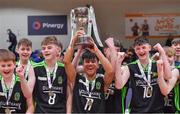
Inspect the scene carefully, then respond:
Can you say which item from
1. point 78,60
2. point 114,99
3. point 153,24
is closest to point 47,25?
point 153,24

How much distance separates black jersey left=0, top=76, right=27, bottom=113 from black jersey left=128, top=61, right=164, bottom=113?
1.21 meters

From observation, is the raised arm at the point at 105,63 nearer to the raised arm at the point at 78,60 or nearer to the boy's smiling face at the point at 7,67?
the raised arm at the point at 78,60

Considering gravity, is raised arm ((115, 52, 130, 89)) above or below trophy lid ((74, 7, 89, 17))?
below

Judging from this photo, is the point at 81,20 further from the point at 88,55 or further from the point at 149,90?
the point at 149,90

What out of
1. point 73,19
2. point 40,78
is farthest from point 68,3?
point 40,78

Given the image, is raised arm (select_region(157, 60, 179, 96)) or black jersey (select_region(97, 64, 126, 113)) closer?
raised arm (select_region(157, 60, 179, 96))

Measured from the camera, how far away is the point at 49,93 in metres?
3.80

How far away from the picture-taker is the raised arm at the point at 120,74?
3.79 m

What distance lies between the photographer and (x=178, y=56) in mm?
4359

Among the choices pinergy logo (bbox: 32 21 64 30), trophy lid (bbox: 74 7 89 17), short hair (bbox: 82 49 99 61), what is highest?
pinergy logo (bbox: 32 21 64 30)

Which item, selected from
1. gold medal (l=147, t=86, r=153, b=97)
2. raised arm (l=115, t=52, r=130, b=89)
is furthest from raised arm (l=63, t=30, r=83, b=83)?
gold medal (l=147, t=86, r=153, b=97)

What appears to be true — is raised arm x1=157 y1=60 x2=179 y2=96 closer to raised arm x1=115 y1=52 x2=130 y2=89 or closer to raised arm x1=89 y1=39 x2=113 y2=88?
raised arm x1=115 y1=52 x2=130 y2=89

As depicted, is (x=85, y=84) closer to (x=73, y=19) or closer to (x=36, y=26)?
(x=73, y=19)

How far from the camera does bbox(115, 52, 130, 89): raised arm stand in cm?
379
